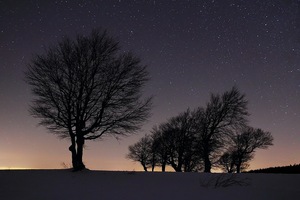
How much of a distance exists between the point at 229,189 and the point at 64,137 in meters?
12.4

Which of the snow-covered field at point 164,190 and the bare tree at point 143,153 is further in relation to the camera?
the bare tree at point 143,153

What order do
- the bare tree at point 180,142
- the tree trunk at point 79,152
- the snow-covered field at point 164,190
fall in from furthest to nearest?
the bare tree at point 180,142
the tree trunk at point 79,152
the snow-covered field at point 164,190

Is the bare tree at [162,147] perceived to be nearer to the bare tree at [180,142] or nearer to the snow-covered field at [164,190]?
the bare tree at [180,142]

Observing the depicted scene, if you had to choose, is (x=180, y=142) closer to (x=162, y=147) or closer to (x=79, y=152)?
(x=162, y=147)

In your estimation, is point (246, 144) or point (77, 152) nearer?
point (77, 152)

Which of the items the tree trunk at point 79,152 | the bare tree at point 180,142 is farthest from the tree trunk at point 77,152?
the bare tree at point 180,142

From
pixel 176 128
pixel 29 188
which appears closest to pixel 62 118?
pixel 29 188

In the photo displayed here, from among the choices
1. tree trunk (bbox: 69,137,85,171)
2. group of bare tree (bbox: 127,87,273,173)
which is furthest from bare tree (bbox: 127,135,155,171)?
tree trunk (bbox: 69,137,85,171)

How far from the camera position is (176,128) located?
41.6 m

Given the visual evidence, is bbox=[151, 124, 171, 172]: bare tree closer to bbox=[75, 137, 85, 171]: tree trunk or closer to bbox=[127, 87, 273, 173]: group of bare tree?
bbox=[127, 87, 273, 173]: group of bare tree

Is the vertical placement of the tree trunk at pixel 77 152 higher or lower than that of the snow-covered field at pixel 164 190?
higher

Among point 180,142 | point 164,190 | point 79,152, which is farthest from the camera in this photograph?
point 180,142

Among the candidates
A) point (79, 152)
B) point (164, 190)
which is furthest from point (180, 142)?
point (164, 190)

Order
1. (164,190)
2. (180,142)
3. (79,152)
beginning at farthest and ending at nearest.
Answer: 1. (180,142)
2. (79,152)
3. (164,190)
